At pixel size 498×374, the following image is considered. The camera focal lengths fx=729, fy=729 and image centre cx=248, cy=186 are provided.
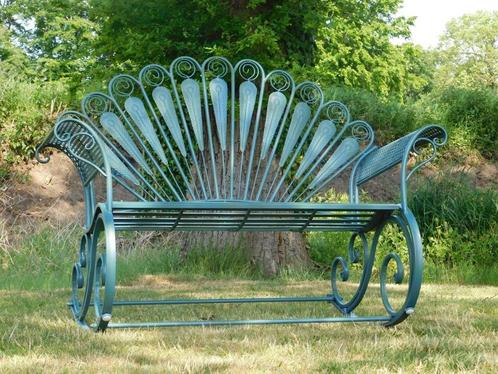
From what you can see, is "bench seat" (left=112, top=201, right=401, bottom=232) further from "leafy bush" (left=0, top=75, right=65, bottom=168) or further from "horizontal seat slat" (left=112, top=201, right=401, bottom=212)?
"leafy bush" (left=0, top=75, right=65, bottom=168)

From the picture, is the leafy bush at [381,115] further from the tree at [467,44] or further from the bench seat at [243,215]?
the tree at [467,44]

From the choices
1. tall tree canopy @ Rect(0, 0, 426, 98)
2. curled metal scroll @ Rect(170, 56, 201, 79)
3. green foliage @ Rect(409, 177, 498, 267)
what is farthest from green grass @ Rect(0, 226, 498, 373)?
tall tree canopy @ Rect(0, 0, 426, 98)

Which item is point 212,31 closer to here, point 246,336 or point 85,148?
point 85,148

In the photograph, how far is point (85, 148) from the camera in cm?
332

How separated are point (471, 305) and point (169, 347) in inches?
81.7

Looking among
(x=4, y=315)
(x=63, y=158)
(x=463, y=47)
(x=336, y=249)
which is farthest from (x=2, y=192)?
(x=463, y=47)

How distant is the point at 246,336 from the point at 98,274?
30.8 inches

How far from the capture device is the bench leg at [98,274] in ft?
9.23

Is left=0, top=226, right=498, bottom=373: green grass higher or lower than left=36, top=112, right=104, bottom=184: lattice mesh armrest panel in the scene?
lower

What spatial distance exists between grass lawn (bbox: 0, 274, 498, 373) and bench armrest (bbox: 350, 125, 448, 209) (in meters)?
0.65

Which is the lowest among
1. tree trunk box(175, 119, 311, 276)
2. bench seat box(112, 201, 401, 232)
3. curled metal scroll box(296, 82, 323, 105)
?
tree trunk box(175, 119, 311, 276)

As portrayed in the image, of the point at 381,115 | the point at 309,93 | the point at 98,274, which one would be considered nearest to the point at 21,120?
the point at 381,115

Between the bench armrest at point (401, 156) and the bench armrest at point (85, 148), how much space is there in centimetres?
126

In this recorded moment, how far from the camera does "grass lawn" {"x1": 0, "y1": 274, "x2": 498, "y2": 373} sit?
229 centimetres
